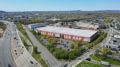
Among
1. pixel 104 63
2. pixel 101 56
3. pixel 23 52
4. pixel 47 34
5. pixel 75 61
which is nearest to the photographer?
pixel 104 63

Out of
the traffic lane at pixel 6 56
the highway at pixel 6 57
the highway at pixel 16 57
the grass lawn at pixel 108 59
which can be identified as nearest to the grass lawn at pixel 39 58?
the highway at pixel 16 57

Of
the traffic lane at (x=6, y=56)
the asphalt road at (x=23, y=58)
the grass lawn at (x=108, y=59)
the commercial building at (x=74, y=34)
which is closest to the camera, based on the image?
the asphalt road at (x=23, y=58)

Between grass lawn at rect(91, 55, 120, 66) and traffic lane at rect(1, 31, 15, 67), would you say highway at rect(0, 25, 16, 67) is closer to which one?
traffic lane at rect(1, 31, 15, 67)

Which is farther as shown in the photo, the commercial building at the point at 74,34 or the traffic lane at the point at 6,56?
the commercial building at the point at 74,34

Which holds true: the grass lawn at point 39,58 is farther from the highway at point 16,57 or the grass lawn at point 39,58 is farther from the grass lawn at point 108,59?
the grass lawn at point 108,59

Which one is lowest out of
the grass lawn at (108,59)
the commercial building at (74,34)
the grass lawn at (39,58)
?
the grass lawn at (108,59)

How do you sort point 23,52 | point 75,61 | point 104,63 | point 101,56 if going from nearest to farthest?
1. point 104,63
2. point 75,61
3. point 101,56
4. point 23,52

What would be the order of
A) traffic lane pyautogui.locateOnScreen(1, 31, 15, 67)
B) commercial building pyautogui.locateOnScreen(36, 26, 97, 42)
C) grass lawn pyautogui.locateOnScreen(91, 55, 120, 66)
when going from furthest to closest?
commercial building pyautogui.locateOnScreen(36, 26, 97, 42), grass lawn pyautogui.locateOnScreen(91, 55, 120, 66), traffic lane pyautogui.locateOnScreen(1, 31, 15, 67)

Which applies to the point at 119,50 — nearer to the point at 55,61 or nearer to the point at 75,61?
the point at 75,61

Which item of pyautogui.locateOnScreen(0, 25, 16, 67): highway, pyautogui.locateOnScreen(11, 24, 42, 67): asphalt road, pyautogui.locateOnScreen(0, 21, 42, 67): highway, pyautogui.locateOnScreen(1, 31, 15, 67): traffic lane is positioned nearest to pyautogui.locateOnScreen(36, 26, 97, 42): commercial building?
pyautogui.locateOnScreen(0, 21, 42, 67): highway

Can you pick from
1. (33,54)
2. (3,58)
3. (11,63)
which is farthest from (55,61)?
(3,58)

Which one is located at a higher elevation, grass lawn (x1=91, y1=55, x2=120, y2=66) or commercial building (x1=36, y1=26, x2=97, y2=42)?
commercial building (x1=36, y1=26, x2=97, y2=42)
